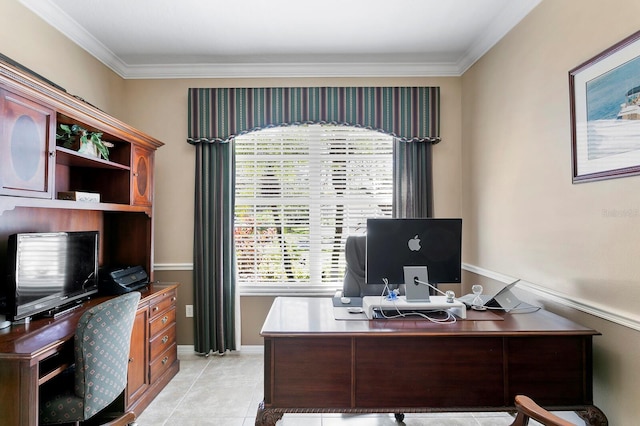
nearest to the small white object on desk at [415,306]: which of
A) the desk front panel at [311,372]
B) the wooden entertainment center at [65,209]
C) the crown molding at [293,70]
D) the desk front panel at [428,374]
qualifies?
the desk front panel at [428,374]

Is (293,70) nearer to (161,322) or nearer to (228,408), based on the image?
(161,322)

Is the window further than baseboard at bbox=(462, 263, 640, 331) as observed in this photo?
Yes

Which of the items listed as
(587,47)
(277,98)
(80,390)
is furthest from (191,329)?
(587,47)

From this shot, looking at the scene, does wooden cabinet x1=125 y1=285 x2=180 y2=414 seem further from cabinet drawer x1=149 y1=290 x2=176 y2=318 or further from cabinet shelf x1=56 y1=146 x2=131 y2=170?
cabinet shelf x1=56 y1=146 x2=131 y2=170

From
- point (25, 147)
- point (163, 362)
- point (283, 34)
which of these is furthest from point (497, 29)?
point (163, 362)

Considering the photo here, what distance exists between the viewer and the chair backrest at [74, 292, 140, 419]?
5.47 feet

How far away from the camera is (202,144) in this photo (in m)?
3.17

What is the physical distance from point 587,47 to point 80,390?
3136 millimetres

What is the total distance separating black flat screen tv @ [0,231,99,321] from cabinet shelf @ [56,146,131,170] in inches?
18.8

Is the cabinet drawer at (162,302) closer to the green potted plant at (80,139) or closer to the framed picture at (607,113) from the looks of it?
the green potted plant at (80,139)

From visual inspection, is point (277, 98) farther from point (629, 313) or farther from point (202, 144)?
point (629, 313)

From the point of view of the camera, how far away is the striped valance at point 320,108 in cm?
316

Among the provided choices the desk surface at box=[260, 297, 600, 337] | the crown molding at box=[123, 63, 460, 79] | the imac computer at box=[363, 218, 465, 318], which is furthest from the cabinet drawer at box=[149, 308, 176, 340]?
the crown molding at box=[123, 63, 460, 79]

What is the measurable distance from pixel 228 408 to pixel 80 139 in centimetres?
206
